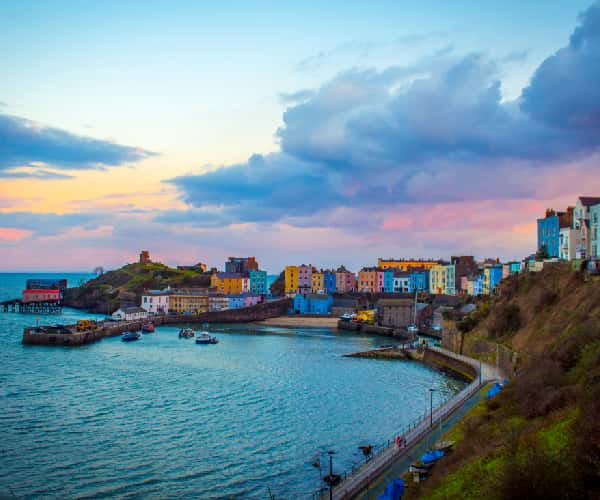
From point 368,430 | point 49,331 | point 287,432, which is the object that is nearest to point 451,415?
point 368,430

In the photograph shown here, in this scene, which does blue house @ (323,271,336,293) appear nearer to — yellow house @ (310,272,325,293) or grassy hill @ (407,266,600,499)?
yellow house @ (310,272,325,293)

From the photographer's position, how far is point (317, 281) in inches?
5438

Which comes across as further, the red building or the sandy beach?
the red building

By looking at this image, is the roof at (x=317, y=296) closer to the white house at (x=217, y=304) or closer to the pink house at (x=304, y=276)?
the white house at (x=217, y=304)

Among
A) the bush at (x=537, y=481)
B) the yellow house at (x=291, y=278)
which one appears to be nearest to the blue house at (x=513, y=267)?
the yellow house at (x=291, y=278)

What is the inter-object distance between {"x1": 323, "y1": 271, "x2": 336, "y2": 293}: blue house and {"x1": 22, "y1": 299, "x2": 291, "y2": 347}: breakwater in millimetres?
22554

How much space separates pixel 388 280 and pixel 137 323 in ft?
210

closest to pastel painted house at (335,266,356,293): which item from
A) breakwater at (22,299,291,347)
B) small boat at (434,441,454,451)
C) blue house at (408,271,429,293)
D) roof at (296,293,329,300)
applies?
blue house at (408,271,429,293)

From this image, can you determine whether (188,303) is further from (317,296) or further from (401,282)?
(401,282)

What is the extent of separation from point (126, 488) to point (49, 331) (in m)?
55.2

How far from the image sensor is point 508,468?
11047 mm

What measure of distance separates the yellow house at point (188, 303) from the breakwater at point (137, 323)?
986cm

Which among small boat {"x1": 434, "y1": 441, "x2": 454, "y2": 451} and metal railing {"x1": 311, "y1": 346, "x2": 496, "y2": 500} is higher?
small boat {"x1": 434, "y1": 441, "x2": 454, "y2": 451}

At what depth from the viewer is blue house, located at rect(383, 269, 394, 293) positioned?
436ft
